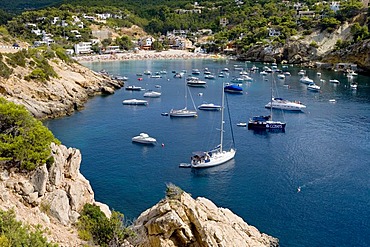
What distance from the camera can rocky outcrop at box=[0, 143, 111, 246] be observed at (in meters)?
19.3

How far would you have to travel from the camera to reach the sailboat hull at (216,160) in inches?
1591

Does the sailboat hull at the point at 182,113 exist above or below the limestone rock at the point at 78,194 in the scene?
below

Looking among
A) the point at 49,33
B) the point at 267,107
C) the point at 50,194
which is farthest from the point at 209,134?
the point at 49,33

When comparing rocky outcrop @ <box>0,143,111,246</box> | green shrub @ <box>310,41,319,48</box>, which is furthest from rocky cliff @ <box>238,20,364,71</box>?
rocky outcrop @ <box>0,143,111,246</box>

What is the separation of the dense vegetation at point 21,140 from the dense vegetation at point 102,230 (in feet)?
13.4

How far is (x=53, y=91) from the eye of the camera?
63719 millimetres

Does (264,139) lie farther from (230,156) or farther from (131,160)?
(131,160)

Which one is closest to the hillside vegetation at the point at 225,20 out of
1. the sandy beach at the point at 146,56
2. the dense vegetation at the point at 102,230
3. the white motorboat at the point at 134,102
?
the sandy beach at the point at 146,56

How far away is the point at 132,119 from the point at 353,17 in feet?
287

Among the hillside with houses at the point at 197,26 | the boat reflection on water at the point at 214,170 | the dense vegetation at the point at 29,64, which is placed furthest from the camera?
the hillside with houses at the point at 197,26

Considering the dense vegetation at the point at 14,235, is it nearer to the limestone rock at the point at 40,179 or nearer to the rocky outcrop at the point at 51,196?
the rocky outcrop at the point at 51,196

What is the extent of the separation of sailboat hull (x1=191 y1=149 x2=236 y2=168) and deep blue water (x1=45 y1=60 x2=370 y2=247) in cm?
68

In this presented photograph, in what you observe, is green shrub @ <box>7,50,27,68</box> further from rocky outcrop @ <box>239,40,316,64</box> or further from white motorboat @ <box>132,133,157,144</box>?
rocky outcrop @ <box>239,40,316,64</box>

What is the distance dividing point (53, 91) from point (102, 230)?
4629 cm
